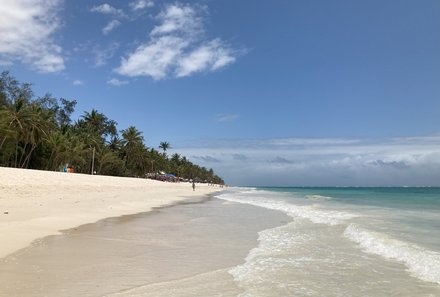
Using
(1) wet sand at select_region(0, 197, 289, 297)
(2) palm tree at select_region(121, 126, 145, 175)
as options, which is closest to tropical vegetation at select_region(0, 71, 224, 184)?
(2) palm tree at select_region(121, 126, 145, 175)

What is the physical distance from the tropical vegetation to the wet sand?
35.9m

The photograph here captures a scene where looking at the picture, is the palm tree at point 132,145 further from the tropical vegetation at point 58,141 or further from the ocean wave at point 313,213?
the ocean wave at point 313,213

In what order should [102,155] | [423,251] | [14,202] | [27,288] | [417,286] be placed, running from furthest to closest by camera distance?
[102,155] → [14,202] → [423,251] → [417,286] → [27,288]

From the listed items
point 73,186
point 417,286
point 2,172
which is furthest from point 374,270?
point 73,186

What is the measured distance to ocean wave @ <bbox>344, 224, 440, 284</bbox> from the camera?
8195 mm

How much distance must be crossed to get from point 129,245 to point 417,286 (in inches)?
274

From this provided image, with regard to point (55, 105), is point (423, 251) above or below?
below

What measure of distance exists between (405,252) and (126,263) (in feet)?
23.5

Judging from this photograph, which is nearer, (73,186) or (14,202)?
(14,202)

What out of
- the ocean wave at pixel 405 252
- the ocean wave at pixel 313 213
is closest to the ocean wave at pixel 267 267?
the ocean wave at pixel 405 252

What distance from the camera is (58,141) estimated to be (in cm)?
5353

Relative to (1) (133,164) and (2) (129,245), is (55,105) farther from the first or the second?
(2) (129,245)

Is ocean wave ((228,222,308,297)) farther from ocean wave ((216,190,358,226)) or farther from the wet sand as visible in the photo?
ocean wave ((216,190,358,226))

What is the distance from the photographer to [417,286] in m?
7.09
